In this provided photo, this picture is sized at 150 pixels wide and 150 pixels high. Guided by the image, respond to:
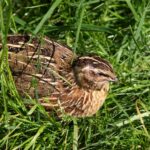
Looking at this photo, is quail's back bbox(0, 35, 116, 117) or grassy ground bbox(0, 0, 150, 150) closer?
grassy ground bbox(0, 0, 150, 150)

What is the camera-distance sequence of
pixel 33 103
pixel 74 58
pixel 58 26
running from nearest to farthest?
pixel 33 103, pixel 74 58, pixel 58 26

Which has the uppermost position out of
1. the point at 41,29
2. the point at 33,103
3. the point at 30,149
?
the point at 41,29

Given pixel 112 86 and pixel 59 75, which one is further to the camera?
pixel 112 86

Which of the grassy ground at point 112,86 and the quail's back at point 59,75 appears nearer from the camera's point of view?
the grassy ground at point 112,86

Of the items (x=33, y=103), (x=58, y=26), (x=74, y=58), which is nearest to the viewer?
(x=33, y=103)

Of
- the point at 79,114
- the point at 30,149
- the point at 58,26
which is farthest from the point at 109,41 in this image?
the point at 30,149

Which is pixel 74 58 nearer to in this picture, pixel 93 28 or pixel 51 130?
pixel 93 28

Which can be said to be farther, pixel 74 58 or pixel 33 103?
pixel 74 58

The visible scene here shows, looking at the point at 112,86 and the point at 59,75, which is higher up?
the point at 59,75
